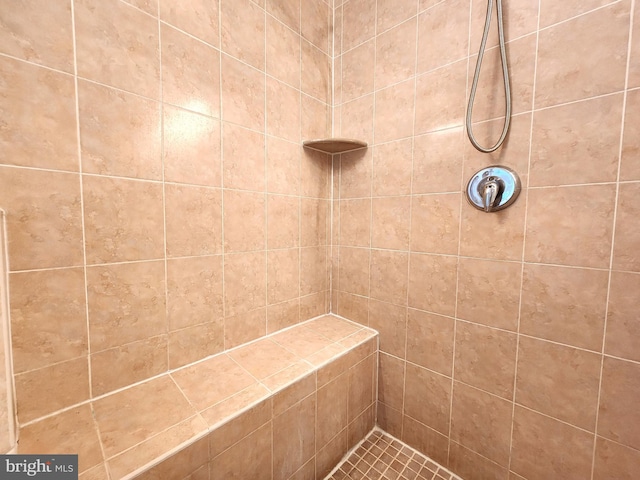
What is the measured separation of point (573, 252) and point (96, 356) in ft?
5.19

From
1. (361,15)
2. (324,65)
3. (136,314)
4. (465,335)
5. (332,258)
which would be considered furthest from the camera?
(332,258)

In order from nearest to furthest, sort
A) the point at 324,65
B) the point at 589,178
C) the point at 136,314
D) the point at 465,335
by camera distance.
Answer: the point at 589,178
the point at 136,314
the point at 465,335
the point at 324,65

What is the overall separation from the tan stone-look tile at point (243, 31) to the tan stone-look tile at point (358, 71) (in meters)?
0.48

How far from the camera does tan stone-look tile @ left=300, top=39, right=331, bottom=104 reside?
1.32 metres

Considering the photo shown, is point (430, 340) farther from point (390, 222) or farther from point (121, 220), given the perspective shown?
point (121, 220)

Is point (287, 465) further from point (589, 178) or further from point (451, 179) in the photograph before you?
point (589, 178)

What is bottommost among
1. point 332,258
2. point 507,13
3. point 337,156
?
point 332,258

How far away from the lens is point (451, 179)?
105 centimetres

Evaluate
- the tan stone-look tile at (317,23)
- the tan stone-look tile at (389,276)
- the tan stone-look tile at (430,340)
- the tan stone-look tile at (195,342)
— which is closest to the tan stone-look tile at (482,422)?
the tan stone-look tile at (430,340)

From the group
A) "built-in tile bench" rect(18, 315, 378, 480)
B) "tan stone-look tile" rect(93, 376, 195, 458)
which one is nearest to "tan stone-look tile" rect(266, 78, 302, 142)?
"built-in tile bench" rect(18, 315, 378, 480)

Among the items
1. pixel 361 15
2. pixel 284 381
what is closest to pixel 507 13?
pixel 361 15

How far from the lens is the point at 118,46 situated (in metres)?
0.79

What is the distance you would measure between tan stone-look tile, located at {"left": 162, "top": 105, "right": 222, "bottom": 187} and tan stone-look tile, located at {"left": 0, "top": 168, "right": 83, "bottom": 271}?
28cm
